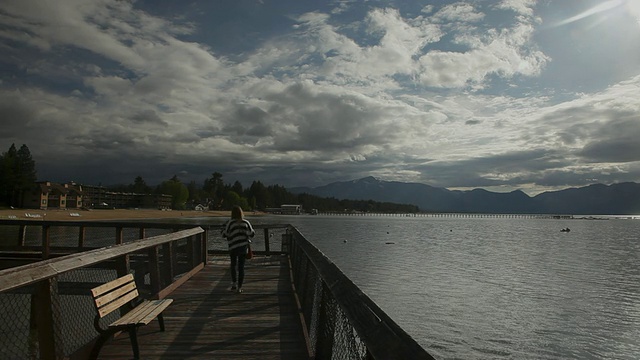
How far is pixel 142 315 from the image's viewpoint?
565 cm

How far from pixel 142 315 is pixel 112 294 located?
437mm

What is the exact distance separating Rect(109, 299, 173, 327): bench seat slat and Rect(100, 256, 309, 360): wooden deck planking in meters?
0.45

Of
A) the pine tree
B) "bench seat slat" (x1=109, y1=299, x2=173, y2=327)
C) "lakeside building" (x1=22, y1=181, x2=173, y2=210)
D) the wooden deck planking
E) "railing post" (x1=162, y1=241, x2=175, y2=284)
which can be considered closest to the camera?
"bench seat slat" (x1=109, y1=299, x2=173, y2=327)

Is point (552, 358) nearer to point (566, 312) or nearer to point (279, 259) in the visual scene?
point (566, 312)

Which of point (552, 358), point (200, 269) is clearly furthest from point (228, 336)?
point (552, 358)

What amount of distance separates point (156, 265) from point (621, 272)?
3754cm

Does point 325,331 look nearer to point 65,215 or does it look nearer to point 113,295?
point 113,295

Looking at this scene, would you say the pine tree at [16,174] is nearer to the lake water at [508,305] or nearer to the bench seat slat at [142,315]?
the lake water at [508,305]

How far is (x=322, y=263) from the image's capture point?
19.0 ft

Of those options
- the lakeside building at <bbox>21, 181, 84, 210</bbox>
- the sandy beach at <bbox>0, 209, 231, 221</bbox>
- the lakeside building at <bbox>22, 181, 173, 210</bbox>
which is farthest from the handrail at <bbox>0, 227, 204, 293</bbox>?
the lakeside building at <bbox>22, 181, 173, 210</bbox>

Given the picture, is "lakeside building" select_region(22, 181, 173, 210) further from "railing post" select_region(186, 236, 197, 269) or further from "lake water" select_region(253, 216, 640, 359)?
"railing post" select_region(186, 236, 197, 269)

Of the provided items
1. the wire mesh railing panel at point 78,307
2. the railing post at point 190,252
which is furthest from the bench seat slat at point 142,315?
the railing post at point 190,252

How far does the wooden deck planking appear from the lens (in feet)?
19.3

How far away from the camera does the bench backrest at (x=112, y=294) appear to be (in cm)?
497
